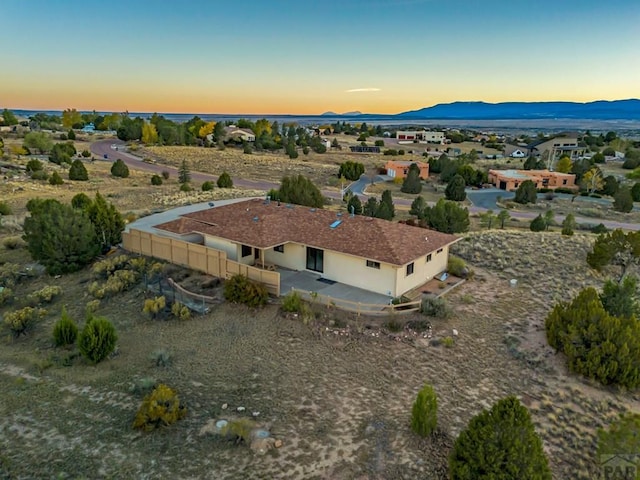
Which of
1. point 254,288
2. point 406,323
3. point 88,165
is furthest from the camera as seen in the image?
point 88,165

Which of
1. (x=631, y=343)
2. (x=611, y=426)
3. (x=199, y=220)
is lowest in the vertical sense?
(x=611, y=426)

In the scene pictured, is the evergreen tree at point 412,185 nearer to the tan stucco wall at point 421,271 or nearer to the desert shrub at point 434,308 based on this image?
the tan stucco wall at point 421,271

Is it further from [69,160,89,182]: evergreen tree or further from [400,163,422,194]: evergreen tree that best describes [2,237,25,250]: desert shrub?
[400,163,422,194]: evergreen tree

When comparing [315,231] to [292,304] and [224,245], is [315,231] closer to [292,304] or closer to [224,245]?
[224,245]

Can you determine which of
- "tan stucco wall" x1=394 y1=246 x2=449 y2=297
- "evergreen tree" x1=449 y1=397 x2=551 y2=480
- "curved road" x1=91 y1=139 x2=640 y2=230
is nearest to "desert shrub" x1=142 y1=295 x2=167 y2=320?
"tan stucco wall" x1=394 y1=246 x2=449 y2=297

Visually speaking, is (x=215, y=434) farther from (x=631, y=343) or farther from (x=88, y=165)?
(x=88, y=165)

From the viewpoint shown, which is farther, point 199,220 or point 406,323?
point 199,220

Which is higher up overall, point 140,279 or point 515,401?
point 515,401

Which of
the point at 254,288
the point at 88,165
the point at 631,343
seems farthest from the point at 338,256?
the point at 88,165

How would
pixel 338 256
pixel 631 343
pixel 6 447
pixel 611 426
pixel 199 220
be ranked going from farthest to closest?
pixel 199 220, pixel 338 256, pixel 631 343, pixel 611 426, pixel 6 447
